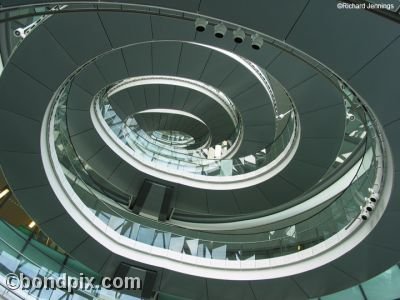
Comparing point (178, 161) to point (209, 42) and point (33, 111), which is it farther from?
point (33, 111)

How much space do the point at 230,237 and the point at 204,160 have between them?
3.34 metres

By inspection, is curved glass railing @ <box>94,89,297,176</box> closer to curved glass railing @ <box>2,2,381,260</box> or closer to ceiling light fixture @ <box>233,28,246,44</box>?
curved glass railing @ <box>2,2,381,260</box>

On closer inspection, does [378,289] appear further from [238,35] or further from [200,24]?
[200,24]

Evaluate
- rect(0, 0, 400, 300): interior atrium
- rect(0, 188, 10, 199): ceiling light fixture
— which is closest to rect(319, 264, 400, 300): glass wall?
rect(0, 0, 400, 300): interior atrium

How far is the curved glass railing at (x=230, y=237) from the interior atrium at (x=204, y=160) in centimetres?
4

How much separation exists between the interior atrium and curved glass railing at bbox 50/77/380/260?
4cm

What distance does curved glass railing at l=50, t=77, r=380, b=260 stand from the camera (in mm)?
8109

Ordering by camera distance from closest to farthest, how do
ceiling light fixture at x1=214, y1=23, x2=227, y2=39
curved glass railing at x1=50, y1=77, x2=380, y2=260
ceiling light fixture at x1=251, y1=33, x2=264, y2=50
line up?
1. ceiling light fixture at x1=214, y1=23, x2=227, y2=39
2. ceiling light fixture at x1=251, y1=33, x2=264, y2=50
3. curved glass railing at x1=50, y1=77, x2=380, y2=260

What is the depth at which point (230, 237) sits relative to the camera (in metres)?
10.9

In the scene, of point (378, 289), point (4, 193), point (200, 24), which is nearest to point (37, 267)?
point (4, 193)

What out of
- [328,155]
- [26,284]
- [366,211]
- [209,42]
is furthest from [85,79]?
[366,211]

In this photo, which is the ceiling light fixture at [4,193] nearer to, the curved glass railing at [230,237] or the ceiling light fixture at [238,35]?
→ the curved glass railing at [230,237]

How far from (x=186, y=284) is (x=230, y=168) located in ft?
13.4

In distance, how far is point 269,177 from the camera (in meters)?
11.7
